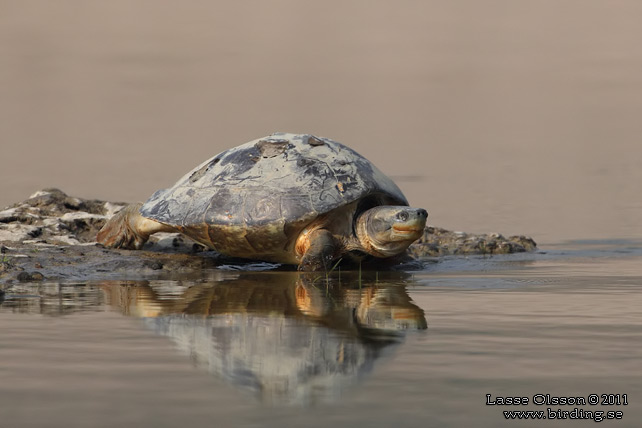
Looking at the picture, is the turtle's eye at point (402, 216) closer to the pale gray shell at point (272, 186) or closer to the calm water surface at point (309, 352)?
the pale gray shell at point (272, 186)

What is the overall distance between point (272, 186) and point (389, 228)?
1.22 meters

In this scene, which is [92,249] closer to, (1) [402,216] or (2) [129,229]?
(2) [129,229]

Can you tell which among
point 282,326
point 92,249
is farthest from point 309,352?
point 92,249

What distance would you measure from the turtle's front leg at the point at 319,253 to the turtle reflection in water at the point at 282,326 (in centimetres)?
60

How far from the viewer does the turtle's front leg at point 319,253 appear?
897cm

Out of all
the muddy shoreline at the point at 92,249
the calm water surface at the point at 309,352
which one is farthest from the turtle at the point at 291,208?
the calm water surface at the point at 309,352

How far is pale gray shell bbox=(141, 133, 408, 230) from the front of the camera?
9047 millimetres

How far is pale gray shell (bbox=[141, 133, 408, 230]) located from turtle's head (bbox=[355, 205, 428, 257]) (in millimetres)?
276

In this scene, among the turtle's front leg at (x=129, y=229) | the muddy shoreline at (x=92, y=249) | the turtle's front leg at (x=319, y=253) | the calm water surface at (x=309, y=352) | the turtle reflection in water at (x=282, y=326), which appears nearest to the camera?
the calm water surface at (x=309, y=352)

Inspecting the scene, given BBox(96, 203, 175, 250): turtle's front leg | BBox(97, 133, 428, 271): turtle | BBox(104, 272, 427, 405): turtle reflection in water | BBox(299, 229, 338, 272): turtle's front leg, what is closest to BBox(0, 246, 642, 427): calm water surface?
BBox(104, 272, 427, 405): turtle reflection in water

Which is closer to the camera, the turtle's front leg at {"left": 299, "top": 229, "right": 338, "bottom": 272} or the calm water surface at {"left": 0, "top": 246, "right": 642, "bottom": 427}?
the calm water surface at {"left": 0, "top": 246, "right": 642, "bottom": 427}

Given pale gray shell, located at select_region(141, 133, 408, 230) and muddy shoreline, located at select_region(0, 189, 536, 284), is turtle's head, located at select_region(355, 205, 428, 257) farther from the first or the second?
muddy shoreline, located at select_region(0, 189, 536, 284)

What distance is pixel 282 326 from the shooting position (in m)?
5.46

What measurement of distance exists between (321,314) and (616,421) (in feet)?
9.47
